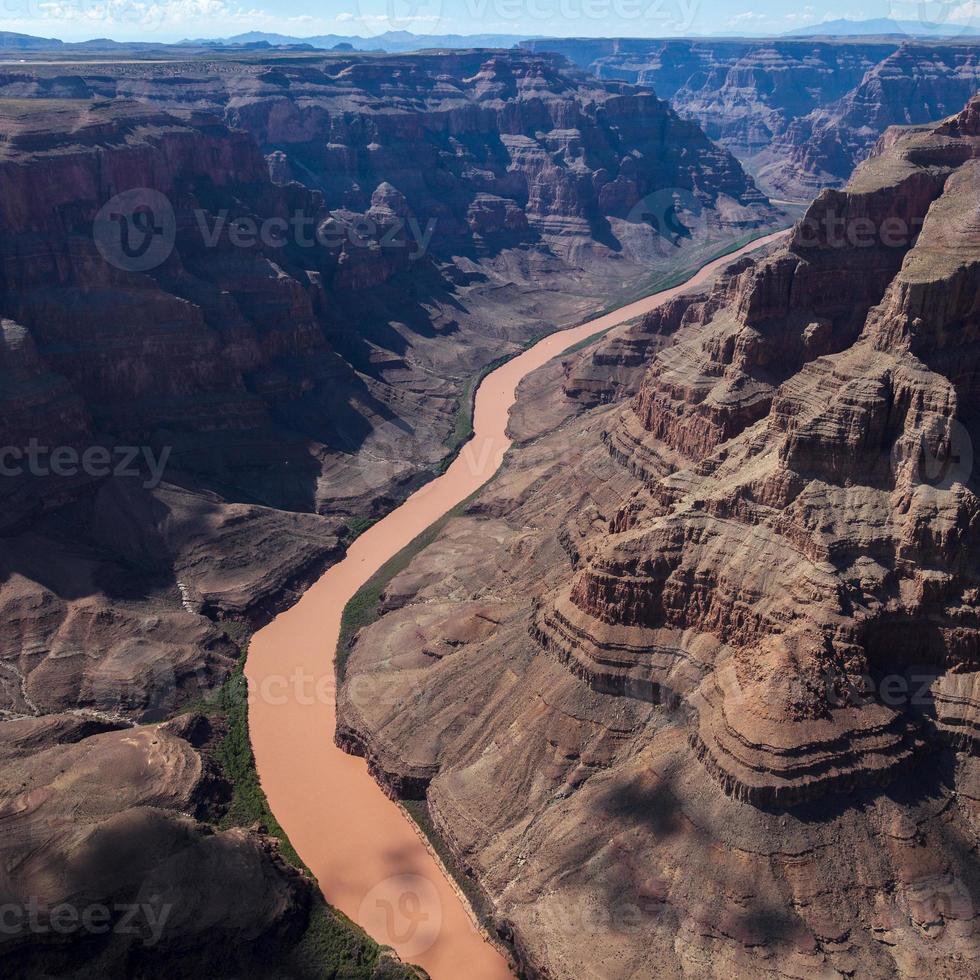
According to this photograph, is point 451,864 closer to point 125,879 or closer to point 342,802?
point 342,802

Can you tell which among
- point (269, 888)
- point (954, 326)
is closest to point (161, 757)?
point (269, 888)

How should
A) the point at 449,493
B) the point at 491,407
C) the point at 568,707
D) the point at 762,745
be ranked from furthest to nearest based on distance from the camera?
the point at 491,407 < the point at 449,493 < the point at 568,707 < the point at 762,745

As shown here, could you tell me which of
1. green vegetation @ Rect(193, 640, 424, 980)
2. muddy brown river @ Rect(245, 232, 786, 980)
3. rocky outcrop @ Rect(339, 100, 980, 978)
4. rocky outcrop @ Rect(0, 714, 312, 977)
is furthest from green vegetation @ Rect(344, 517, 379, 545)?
rocky outcrop @ Rect(0, 714, 312, 977)

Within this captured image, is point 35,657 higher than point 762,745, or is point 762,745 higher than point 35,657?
point 762,745

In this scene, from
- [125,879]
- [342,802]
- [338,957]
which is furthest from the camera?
[342,802]

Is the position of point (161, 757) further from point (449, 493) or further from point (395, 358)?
point (395, 358)

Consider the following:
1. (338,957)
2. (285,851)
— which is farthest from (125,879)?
(285,851)
